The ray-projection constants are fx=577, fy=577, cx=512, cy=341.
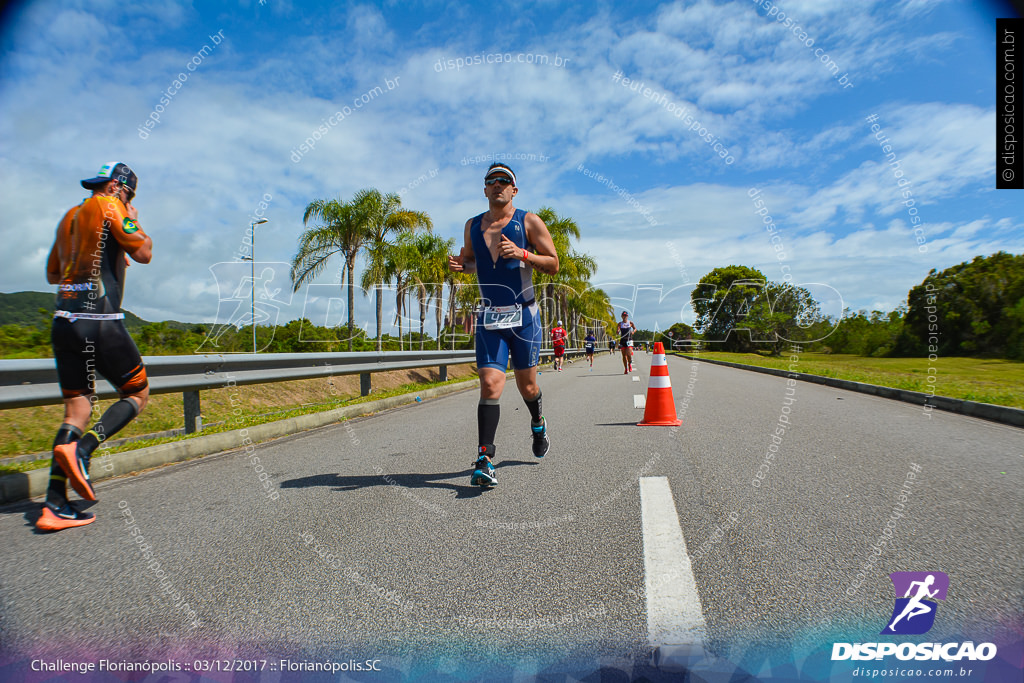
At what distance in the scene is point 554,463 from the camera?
15.7 feet

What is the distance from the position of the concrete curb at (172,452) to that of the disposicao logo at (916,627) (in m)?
4.71

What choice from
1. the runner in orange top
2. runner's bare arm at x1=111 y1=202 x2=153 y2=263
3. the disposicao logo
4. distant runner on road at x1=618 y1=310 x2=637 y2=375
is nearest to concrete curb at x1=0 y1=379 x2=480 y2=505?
the runner in orange top

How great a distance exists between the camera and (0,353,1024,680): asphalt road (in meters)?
1.93

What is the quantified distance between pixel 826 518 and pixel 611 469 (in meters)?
1.62

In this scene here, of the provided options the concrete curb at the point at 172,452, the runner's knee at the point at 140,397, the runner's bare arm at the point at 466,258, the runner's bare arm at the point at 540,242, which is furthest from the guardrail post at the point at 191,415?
the runner's bare arm at the point at 540,242

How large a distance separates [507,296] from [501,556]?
7.34ft

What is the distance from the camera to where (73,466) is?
3.26 meters

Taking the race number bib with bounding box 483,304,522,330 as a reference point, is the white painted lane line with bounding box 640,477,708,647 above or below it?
below

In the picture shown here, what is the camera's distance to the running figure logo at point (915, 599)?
195 cm

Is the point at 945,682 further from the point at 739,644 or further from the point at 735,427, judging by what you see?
the point at 735,427

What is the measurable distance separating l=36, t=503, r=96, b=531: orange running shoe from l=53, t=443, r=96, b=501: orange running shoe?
0.11m

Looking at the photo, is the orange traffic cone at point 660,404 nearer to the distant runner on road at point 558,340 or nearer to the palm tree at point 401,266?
the distant runner on road at point 558,340

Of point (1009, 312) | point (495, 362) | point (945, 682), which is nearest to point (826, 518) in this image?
point (945, 682)

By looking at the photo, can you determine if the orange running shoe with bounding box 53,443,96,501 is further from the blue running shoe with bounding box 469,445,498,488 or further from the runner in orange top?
the blue running shoe with bounding box 469,445,498,488
